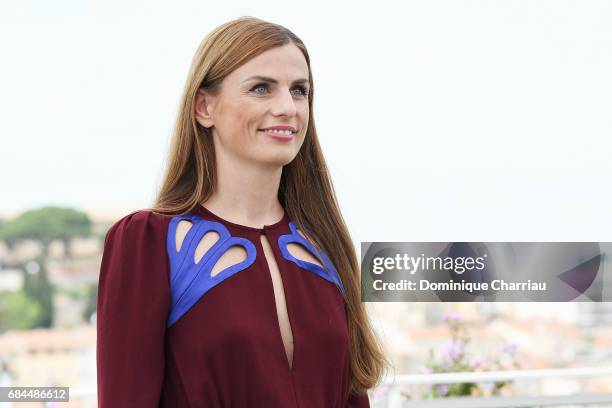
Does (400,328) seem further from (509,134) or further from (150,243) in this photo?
(150,243)

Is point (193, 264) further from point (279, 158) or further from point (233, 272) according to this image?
point (279, 158)

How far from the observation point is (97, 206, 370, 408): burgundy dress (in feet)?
3.56

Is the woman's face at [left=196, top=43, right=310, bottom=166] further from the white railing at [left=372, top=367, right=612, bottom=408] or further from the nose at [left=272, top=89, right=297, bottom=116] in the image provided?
the white railing at [left=372, top=367, right=612, bottom=408]

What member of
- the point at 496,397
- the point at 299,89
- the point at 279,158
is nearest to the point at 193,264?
the point at 279,158

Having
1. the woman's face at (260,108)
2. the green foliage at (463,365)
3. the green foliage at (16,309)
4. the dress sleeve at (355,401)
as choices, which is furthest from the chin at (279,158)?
the green foliage at (16,309)

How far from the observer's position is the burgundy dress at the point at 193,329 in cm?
109

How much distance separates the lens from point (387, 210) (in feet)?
8.25

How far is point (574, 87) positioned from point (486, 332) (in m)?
0.89

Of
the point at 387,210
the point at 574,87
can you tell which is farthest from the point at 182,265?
the point at 574,87

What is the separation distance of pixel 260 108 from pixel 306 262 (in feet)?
0.90

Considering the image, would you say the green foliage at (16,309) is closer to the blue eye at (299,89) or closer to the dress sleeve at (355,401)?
the dress sleeve at (355,401)

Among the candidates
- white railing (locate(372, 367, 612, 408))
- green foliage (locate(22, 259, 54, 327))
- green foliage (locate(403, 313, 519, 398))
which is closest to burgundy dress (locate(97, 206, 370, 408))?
white railing (locate(372, 367, 612, 408))

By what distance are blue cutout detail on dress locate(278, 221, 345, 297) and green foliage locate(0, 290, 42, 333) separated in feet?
6.29

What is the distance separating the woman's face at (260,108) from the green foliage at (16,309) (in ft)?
6.54
